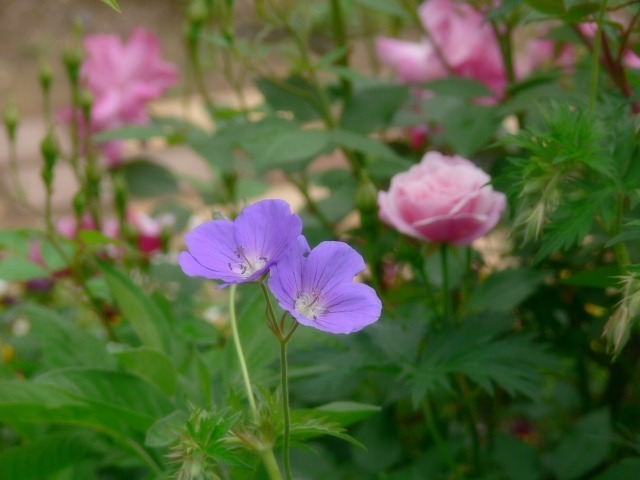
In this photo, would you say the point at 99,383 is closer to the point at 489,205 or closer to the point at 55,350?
the point at 55,350

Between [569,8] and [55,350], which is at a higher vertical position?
[569,8]

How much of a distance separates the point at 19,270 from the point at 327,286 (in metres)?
0.51

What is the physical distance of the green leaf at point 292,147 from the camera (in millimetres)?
→ 844

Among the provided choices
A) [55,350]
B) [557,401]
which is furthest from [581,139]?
[557,401]

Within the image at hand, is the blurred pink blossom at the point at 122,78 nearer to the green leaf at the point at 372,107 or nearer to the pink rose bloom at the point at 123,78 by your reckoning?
the pink rose bloom at the point at 123,78

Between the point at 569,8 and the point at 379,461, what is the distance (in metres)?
0.42

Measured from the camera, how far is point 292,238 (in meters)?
Answer: 0.48

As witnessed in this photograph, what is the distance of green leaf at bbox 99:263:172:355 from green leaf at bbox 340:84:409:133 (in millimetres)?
326

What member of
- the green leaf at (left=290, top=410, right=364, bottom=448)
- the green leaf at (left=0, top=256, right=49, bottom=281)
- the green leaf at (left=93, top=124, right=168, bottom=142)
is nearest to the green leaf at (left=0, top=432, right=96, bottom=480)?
the green leaf at (left=0, top=256, right=49, bottom=281)

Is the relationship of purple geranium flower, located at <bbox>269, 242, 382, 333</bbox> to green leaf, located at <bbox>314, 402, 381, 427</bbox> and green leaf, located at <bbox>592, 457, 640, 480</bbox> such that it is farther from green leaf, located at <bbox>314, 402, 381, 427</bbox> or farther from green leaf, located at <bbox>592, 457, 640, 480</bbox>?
green leaf, located at <bbox>592, 457, 640, 480</bbox>

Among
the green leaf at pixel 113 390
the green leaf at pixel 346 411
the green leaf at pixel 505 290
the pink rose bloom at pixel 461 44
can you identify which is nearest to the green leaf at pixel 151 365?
the green leaf at pixel 113 390

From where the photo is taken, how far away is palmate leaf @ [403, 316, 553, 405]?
2.19 ft

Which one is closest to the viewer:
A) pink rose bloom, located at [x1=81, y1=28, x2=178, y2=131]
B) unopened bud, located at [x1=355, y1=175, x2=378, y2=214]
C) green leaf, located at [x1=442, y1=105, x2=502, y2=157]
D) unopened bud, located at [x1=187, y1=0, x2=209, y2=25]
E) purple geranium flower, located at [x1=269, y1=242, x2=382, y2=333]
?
purple geranium flower, located at [x1=269, y1=242, x2=382, y2=333]

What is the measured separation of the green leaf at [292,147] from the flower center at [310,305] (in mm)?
350
